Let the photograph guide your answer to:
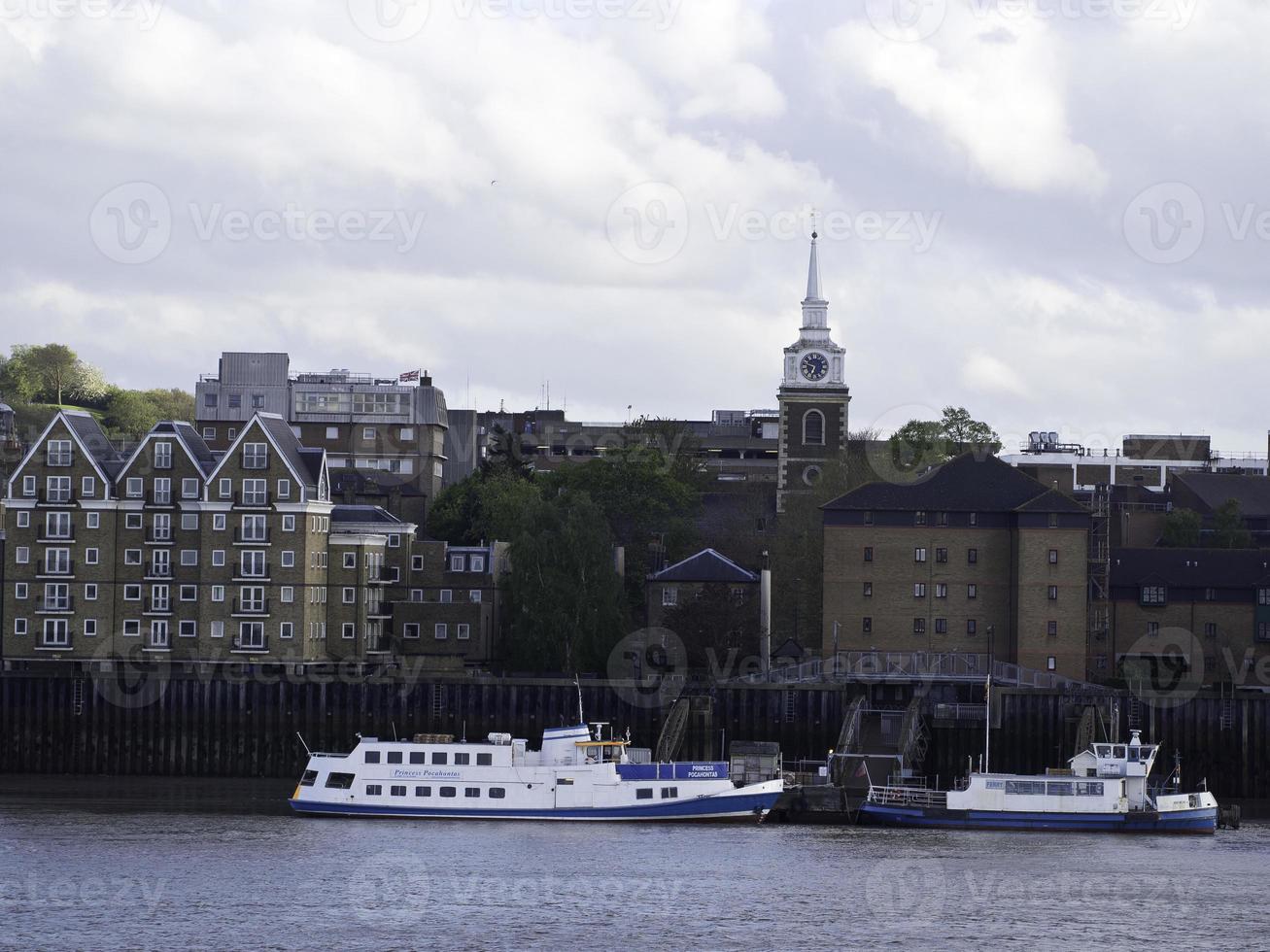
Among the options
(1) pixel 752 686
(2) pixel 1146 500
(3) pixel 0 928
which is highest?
(2) pixel 1146 500

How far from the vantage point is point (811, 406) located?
169250mm

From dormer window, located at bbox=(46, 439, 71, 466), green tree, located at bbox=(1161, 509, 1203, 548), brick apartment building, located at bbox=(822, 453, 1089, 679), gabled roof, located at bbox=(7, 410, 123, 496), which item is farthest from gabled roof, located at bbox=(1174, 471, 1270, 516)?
dormer window, located at bbox=(46, 439, 71, 466)

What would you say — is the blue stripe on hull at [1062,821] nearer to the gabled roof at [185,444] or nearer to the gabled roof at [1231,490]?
the gabled roof at [185,444]

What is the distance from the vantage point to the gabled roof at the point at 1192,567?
125m

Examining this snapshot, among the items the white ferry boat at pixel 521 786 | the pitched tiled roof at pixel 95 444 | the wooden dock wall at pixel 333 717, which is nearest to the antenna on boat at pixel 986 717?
the wooden dock wall at pixel 333 717

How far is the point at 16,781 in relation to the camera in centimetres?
10350

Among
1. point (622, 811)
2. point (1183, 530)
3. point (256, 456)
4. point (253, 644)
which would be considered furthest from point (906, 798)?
point (1183, 530)

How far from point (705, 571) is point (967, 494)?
721 inches

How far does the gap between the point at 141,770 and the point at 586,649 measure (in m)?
24.3

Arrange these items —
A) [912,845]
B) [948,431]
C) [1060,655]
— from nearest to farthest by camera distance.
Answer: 1. [912,845]
2. [1060,655]
3. [948,431]

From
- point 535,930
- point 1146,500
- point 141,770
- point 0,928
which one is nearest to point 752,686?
point 141,770

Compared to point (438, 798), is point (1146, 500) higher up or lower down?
higher up

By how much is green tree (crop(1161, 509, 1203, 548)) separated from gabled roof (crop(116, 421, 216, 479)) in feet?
205

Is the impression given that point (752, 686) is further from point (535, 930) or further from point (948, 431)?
point (948, 431)
